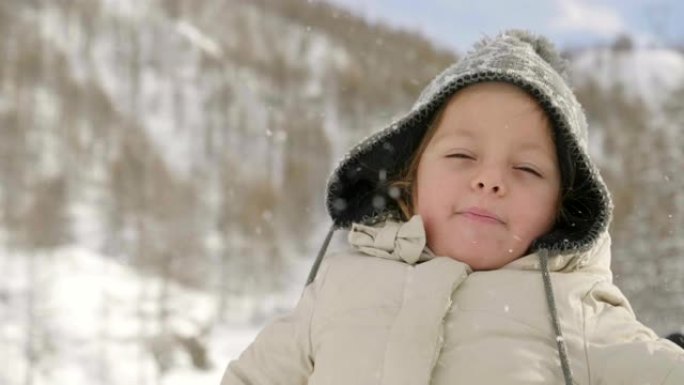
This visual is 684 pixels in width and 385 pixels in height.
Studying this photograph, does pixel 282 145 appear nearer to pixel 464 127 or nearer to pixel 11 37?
pixel 11 37

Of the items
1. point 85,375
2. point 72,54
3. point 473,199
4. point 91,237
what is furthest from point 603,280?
point 72,54

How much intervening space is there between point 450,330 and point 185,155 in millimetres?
38002

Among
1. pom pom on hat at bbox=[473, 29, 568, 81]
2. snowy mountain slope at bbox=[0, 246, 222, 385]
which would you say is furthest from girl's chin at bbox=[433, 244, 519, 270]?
snowy mountain slope at bbox=[0, 246, 222, 385]

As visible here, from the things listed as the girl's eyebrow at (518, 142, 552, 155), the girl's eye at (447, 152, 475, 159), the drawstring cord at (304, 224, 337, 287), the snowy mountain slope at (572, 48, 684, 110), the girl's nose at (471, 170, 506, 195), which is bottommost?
the drawstring cord at (304, 224, 337, 287)

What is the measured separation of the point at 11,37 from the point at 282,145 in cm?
1570

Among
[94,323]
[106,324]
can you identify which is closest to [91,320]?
[94,323]

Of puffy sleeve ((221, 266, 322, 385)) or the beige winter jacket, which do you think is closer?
the beige winter jacket

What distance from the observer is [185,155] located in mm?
38375

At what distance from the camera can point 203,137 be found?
39469 millimetres

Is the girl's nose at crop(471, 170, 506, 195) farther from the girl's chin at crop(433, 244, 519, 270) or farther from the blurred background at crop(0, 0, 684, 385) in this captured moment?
the blurred background at crop(0, 0, 684, 385)

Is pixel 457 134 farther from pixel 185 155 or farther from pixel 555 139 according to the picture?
pixel 185 155

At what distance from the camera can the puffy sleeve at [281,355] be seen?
1298mm

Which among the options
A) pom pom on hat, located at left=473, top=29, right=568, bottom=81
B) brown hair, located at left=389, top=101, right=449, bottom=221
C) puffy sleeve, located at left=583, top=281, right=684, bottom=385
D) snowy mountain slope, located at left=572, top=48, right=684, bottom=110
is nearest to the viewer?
puffy sleeve, located at left=583, top=281, right=684, bottom=385

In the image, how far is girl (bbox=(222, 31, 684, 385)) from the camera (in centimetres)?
113
